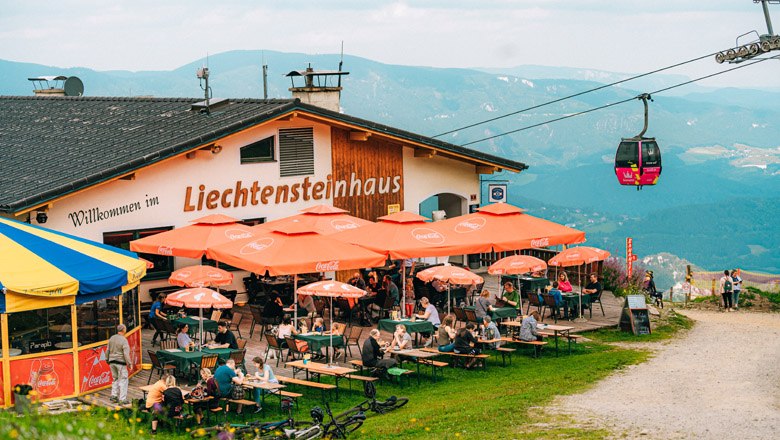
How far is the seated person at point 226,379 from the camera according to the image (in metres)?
16.6

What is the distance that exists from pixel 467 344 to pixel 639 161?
8.25 meters

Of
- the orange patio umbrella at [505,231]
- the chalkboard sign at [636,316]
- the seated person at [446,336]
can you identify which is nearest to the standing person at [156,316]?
the seated person at [446,336]

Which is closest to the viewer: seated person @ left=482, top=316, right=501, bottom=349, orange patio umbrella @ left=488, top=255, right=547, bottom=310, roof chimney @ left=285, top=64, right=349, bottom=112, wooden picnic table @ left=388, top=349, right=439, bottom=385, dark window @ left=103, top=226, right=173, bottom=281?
wooden picnic table @ left=388, top=349, right=439, bottom=385

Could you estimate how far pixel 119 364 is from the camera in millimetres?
17672

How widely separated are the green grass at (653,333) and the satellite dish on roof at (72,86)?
28.5m

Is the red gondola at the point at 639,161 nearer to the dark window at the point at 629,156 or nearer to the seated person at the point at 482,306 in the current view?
the dark window at the point at 629,156

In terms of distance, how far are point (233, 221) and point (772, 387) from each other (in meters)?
12.6

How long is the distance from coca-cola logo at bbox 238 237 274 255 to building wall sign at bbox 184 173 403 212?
5.16m

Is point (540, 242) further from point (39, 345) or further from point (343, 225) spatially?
point (39, 345)

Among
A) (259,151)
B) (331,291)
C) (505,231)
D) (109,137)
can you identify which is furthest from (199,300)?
(109,137)

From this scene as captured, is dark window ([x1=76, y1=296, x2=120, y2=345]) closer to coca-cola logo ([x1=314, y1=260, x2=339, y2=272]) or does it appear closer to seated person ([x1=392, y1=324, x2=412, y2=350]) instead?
coca-cola logo ([x1=314, y1=260, x2=339, y2=272])

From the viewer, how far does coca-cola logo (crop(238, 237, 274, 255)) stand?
21.6m

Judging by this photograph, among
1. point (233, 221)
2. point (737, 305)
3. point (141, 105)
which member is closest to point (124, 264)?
point (233, 221)

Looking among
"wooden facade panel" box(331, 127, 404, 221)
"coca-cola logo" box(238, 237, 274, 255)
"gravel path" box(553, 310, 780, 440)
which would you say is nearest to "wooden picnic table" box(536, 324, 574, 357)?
"gravel path" box(553, 310, 780, 440)
